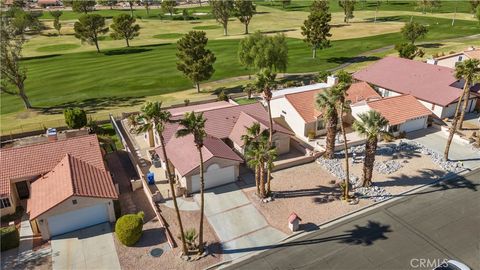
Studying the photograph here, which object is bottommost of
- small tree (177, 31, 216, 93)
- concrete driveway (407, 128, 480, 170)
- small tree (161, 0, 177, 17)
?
concrete driveway (407, 128, 480, 170)

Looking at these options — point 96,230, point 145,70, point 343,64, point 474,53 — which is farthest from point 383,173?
point 145,70

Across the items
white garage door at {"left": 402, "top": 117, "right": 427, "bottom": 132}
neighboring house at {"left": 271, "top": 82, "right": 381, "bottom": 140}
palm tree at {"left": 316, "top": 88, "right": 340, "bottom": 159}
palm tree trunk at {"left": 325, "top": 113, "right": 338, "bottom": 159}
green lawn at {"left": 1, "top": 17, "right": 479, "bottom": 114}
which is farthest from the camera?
green lawn at {"left": 1, "top": 17, "right": 479, "bottom": 114}

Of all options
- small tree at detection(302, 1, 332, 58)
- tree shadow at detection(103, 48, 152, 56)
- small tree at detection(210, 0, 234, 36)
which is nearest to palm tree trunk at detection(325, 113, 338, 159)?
small tree at detection(302, 1, 332, 58)

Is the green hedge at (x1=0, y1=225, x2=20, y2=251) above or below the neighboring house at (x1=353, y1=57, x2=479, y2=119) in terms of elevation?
below

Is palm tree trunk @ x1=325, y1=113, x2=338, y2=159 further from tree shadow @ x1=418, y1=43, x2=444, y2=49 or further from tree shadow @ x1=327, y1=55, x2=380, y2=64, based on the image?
tree shadow @ x1=418, y1=43, x2=444, y2=49

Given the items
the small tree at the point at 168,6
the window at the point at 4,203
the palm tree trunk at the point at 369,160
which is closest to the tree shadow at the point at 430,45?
the palm tree trunk at the point at 369,160

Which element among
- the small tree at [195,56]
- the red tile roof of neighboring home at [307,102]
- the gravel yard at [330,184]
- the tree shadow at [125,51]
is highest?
the small tree at [195,56]

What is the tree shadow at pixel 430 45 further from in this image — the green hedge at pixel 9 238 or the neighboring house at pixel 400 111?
the green hedge at pixel 9 238
